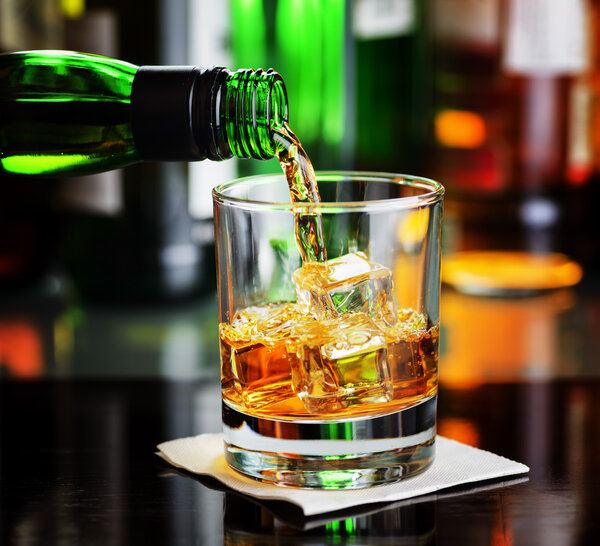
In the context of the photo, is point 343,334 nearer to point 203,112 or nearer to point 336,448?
point 336,448

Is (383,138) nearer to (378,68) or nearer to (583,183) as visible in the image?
(378,68)

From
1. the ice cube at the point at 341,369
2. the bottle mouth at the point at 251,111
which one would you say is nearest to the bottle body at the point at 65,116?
the bottle mouth at the point at 251,111

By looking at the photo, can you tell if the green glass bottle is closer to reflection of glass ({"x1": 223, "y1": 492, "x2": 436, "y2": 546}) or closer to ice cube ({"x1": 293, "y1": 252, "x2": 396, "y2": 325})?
ice cube ({"x1": 293, "y1": 252, "x2": 396, "y2": 325})

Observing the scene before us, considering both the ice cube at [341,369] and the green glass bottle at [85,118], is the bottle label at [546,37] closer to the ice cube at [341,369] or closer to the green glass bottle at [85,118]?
the green glass bottle at [85,118]

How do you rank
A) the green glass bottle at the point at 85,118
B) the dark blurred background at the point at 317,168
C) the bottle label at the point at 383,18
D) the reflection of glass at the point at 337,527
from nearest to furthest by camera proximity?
the reflection of glass at the point at 337,527 → the green glass bottle at the point at 85,118 → the dark blurred background at the point at 317,168 → the bottle label at the point at 383,18

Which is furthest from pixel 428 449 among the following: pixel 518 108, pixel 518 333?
pixel 518 108

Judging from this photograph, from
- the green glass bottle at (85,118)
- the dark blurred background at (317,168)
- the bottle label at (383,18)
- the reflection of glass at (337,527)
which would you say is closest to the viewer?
the reflection of glass at (337,527)

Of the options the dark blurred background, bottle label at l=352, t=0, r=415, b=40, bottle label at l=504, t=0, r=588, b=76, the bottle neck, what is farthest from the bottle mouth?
bottle label at l=352, t=0, r=415, b=40

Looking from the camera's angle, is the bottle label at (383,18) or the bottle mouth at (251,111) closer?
the bottle mouth at (251,111)
